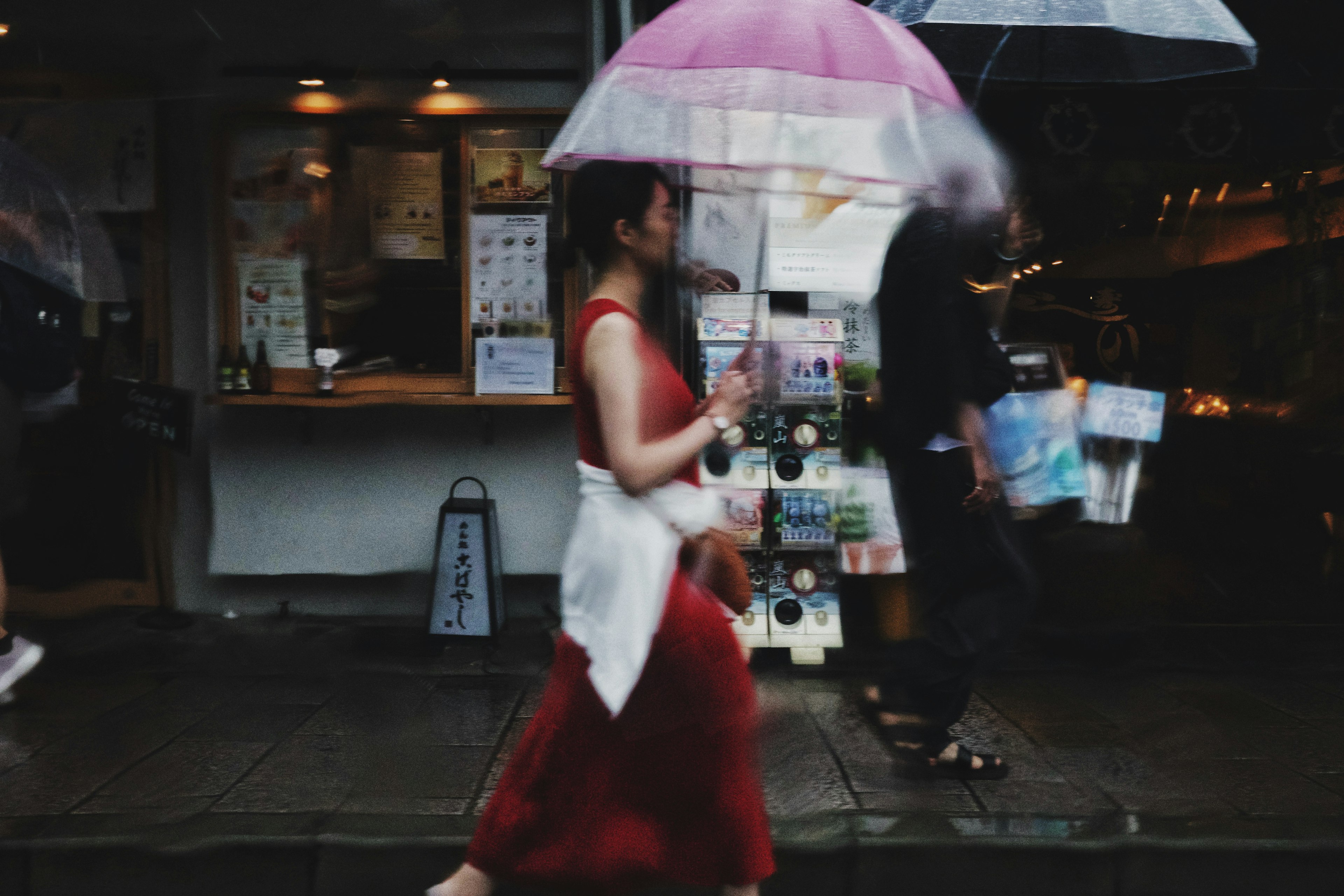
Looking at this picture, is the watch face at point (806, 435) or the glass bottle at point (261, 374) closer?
the watch face at point (806, 435)

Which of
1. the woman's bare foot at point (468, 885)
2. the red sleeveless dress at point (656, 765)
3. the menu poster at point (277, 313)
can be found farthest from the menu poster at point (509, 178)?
the woman's bare foot at point (468, 885)

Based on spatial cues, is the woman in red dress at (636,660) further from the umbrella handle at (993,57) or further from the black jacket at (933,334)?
the umbrella handle at (993,57)

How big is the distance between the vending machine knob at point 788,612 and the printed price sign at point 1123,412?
181cm

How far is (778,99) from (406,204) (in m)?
3.46

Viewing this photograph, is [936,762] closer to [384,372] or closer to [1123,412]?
[1123,412]

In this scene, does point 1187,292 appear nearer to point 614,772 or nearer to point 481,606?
point 481,606

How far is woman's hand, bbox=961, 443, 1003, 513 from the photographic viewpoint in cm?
366

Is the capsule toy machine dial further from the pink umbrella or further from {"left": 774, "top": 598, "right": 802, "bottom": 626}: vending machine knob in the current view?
the pink umbrella

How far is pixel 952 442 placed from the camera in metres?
3.70

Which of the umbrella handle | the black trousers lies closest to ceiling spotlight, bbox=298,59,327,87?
the umbrella handle

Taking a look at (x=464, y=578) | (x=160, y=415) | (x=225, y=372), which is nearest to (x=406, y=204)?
(x=225, y=372)

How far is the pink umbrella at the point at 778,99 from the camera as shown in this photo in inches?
102

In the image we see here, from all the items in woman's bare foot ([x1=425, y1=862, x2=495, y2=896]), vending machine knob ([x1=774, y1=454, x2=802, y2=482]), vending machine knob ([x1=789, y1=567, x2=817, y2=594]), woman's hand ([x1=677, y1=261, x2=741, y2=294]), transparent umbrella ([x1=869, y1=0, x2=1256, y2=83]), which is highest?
transparent umbrella ([x1=869, y1=0, x2=1256, y2=83])

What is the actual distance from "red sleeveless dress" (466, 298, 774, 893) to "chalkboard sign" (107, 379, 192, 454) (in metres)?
3.83
